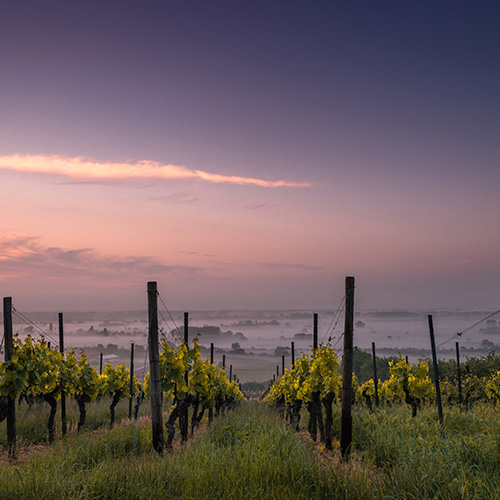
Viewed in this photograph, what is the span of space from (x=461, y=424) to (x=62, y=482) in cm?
1251

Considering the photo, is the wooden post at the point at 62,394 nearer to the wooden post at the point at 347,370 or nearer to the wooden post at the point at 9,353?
the wooden post at the point at 9,353

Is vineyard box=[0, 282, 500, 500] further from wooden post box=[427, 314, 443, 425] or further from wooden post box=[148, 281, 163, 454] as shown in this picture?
wooden post box=[427, 314, 443, 425]

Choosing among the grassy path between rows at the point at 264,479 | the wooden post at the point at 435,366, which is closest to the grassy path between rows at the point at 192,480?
the grassy path between rows at the point at 264,479

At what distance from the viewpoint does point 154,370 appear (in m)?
9.23

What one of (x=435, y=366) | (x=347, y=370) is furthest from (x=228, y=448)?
(x=435, y=366)

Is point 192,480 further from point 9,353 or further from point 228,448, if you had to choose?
point 9,353

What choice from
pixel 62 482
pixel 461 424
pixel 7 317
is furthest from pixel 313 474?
pixel 7 317

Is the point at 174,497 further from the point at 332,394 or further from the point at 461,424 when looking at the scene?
the point at 461,424

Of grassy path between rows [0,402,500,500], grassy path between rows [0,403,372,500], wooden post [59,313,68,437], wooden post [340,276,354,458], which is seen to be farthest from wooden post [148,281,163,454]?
wooden post [59,313,68,437]

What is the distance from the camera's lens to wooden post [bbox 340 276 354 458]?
9266 millimetres

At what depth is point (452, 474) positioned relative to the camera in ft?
18.1

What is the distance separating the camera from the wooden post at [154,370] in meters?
9.26

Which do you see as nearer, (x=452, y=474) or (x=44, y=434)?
(x=452, y=474)

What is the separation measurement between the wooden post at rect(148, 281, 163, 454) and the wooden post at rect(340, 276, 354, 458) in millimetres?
4435
